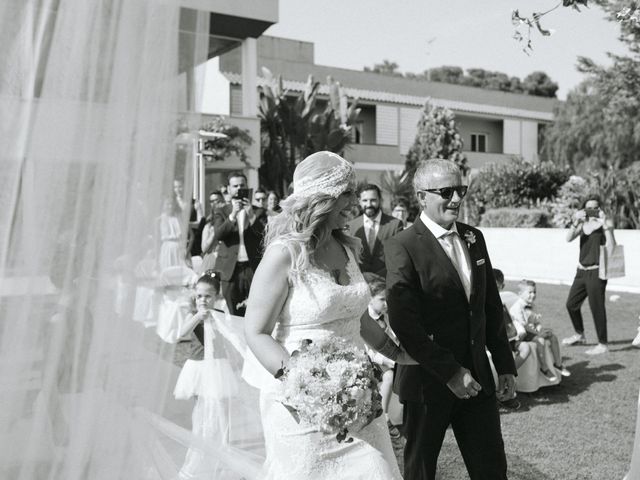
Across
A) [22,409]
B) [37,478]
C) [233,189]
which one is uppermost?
[233,189]

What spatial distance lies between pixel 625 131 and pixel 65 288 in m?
31.4

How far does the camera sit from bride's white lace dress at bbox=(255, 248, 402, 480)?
9.71ft

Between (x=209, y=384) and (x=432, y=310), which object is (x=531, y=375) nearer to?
(x=209, y=384)

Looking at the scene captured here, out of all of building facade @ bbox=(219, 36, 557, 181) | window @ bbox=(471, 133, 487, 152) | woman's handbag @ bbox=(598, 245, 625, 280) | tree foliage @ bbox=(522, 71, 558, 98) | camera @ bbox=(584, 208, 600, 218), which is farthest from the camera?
tree foliage @ bbox=(522, 71, 558, 98)

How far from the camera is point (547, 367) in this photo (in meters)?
7.27

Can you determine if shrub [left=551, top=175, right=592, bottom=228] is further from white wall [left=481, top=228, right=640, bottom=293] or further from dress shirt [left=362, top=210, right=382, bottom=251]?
dress shirt [left=362, top=210, right=382, bottom=251]

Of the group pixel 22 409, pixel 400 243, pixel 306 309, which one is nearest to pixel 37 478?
pixel 22 409

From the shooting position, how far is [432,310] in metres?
3.67

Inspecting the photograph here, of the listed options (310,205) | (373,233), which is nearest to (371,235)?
(373,233)

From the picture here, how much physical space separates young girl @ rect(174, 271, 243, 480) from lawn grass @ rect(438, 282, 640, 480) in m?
1.62

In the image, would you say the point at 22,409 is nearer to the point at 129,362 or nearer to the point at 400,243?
the point at 129,362

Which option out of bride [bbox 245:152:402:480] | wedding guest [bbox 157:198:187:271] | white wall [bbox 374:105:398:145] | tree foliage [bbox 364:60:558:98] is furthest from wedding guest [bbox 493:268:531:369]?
tree foliage [bbox 364:60:558:98]

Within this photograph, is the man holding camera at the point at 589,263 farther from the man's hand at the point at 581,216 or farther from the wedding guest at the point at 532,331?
the wedding guest at the point at 532,331

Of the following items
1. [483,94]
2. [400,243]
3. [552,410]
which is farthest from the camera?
[483,94]
